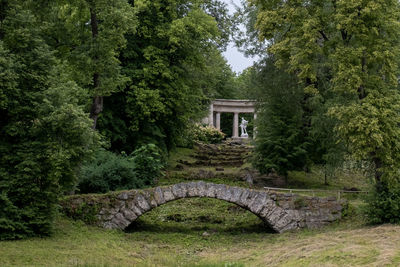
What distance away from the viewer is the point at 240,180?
969 inches

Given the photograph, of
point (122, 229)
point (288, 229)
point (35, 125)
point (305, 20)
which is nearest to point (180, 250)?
point (122, 229)

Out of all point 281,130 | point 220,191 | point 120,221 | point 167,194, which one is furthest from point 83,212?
point 281,130

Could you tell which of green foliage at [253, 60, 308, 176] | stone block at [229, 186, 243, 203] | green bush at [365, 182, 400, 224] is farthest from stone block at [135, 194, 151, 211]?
green foliage at [253, 60, 308, 176]

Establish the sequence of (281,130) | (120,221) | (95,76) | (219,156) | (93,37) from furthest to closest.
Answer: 1. (219,156)
2. (281,130)
3. (95,76)
4. (93,37)
5. (120,221)

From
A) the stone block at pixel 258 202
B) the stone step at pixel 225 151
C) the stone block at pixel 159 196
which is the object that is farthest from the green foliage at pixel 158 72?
the stone step at pixel 225 151

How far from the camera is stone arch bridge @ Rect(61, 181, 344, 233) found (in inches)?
617

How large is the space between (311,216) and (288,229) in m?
0.86

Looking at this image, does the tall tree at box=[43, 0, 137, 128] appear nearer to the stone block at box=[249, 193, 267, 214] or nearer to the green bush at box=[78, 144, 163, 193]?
the green bush at box=[78, 144, 163, 193]

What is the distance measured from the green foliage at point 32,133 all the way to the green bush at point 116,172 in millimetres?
4326

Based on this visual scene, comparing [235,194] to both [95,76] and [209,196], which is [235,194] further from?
[95,76]

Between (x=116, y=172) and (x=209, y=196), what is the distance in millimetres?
4370

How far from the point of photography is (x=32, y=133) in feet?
41.7

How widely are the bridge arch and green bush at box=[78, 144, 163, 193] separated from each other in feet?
7.23

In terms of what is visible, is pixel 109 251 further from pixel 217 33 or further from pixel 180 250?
pixel 217 33
